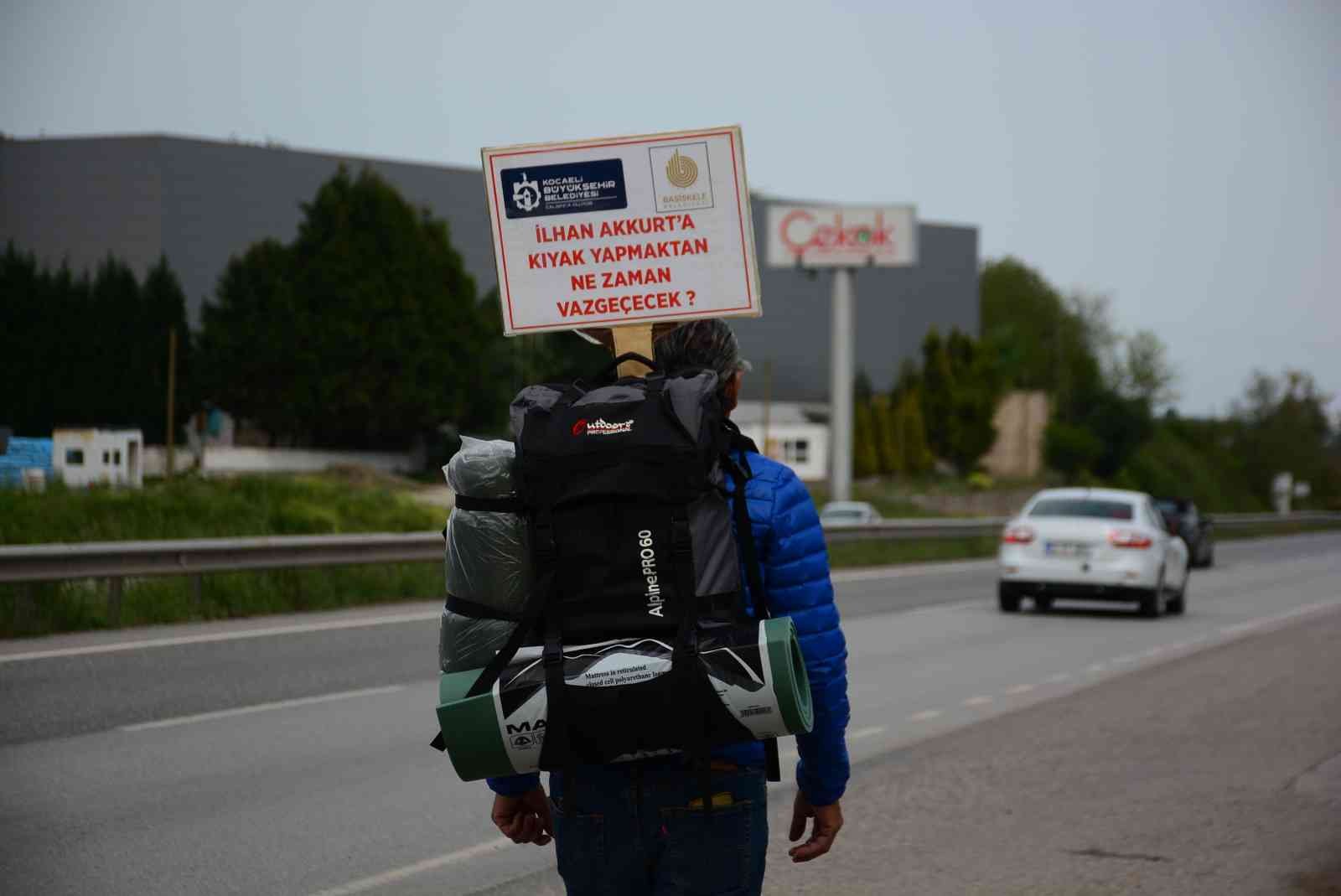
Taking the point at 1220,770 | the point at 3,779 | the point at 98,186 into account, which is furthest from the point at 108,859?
the point at 98,186

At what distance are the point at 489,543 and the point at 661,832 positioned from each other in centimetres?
64

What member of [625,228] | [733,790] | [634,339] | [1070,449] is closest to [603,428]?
[733,790]

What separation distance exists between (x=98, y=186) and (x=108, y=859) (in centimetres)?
7519

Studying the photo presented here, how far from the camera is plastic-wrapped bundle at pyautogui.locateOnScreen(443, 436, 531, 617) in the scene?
3.34 metres

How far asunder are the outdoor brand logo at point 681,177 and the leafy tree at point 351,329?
64.7 m

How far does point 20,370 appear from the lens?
66.9 meters

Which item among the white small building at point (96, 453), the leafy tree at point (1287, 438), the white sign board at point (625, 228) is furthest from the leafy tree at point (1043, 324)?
the white sign board at point (625, 228)

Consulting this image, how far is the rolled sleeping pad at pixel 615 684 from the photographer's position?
10.7ft

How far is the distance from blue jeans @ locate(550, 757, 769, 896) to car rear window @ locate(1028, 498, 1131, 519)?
19.1 metres

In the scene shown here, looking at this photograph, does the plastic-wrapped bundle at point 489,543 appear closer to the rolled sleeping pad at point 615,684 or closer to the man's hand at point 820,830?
the rolled sleeping pad at point 615,684

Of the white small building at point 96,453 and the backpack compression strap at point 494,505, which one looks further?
the white small building at point 96,453

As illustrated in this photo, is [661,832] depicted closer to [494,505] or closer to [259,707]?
[494,505]

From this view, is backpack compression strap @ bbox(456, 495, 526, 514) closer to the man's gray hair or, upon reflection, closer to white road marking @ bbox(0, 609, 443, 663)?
the man's gray hair

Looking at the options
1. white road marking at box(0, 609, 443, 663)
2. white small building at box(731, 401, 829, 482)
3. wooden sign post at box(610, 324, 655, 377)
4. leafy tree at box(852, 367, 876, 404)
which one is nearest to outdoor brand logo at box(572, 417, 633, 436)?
wooden sign post at box(610, 324, 655, 377)
